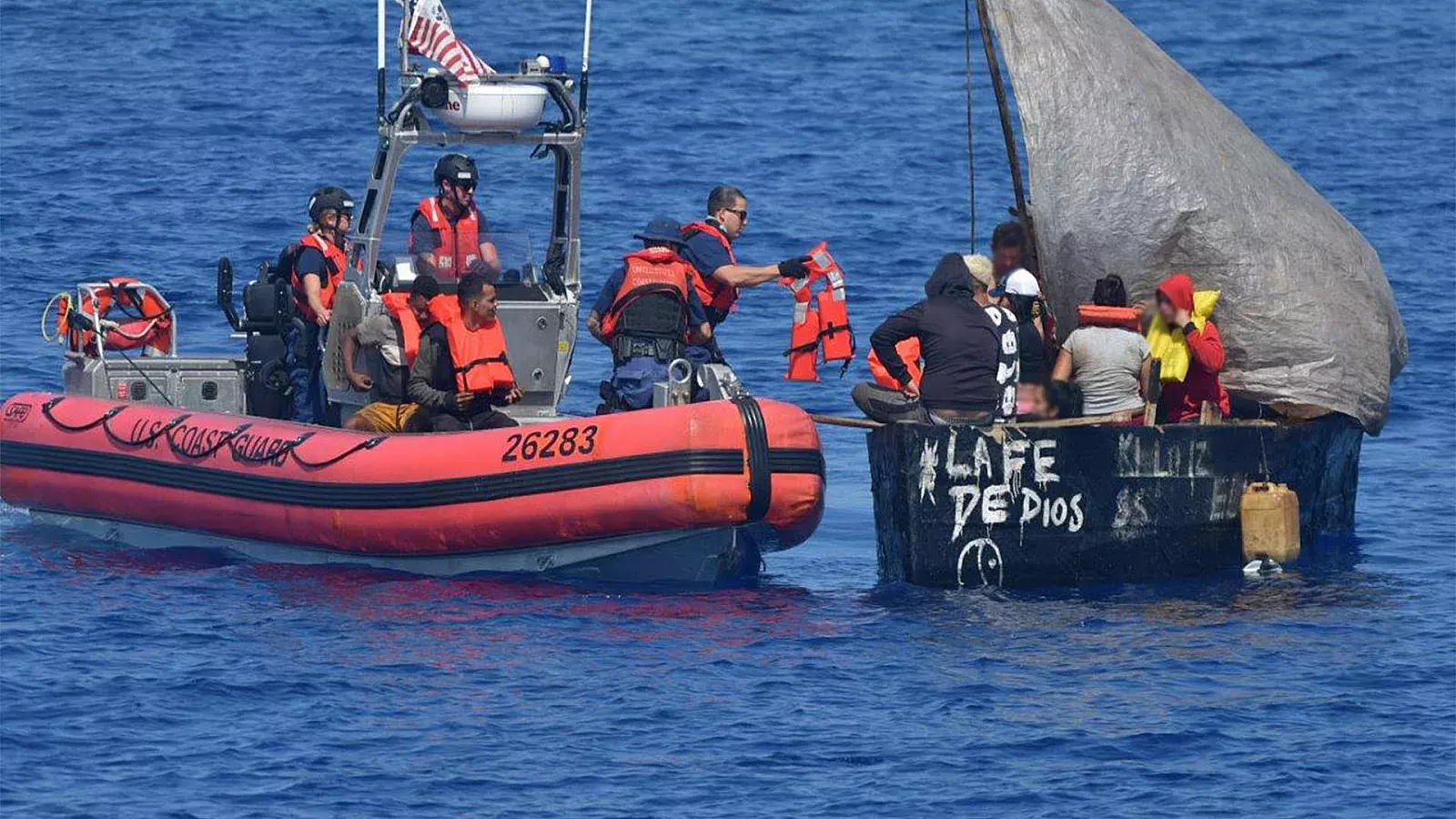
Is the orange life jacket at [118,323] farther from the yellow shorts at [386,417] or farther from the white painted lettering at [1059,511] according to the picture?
the white painted lettering at [1059,511]

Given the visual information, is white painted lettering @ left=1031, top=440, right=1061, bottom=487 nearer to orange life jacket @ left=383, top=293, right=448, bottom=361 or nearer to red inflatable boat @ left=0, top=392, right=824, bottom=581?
red inflatable boat @ left=0, top=392, right=824, bottom=581

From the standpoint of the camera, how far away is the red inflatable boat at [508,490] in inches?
523

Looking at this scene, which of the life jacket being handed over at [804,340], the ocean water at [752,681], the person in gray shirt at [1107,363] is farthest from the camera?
the life jacket being handed over at [804,340]

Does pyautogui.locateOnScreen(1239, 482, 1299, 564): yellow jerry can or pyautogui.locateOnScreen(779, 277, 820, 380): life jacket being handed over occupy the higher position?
pyautogui.locateOnScreen(779, 277, 820, 380): life jacket being handed over

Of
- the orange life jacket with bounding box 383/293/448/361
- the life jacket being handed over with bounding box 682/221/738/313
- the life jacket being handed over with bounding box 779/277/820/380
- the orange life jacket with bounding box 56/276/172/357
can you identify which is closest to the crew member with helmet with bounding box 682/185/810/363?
the life jacket being handed over with bounding box 682/221/738/313

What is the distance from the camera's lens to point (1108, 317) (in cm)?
1443

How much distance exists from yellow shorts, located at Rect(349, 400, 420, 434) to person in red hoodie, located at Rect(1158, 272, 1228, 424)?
465 centimetres

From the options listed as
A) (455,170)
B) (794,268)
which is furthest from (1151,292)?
(455,170)

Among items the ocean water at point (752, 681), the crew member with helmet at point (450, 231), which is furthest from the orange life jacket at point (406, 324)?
the ocean water at point (752, 681)

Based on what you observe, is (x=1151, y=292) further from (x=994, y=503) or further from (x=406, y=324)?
(x=406, y=324)

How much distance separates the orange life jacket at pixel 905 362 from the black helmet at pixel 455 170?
2796 mm

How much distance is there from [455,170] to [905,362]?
3118mm

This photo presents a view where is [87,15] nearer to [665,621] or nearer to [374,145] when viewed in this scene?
[374,145]

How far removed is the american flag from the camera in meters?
14.6
